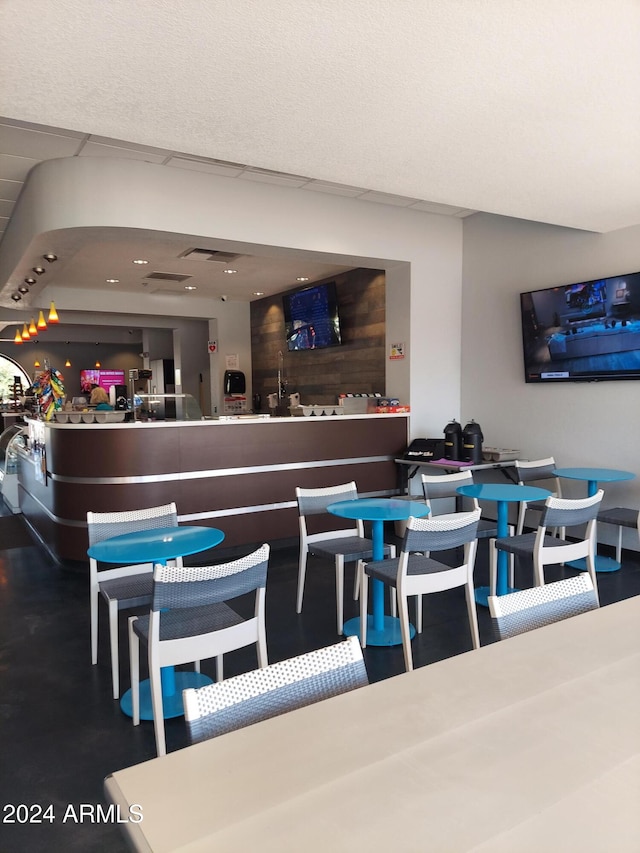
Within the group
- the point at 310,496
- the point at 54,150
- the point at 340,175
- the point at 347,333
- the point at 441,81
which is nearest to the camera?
the point at 441,81

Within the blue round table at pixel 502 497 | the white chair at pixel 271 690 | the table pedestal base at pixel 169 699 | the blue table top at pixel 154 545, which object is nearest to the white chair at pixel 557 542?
the blue round table at pixel 502 497

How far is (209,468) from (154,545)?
7.70 ft

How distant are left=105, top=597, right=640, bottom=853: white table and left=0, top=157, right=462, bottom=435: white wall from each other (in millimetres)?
4351

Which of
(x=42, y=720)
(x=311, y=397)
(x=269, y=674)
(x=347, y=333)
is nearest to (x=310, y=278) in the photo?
(x=347, y=333)

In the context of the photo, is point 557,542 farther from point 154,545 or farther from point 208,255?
point 208,255

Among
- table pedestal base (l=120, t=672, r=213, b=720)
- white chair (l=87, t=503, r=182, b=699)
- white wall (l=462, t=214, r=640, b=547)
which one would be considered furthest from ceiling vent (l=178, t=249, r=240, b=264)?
table pedestal base (l=120, t=672, r=213, b=720)

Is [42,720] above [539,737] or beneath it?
beneath

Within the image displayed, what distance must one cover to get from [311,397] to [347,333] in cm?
134

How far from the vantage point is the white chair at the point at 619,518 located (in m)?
4.67

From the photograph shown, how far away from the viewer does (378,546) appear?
3.78 m

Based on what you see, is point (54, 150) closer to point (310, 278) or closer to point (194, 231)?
point (194, 231)

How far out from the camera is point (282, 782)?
3.43ft

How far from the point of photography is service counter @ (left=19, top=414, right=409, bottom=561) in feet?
16.0

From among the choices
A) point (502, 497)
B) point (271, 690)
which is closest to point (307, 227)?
point (502, 497)
